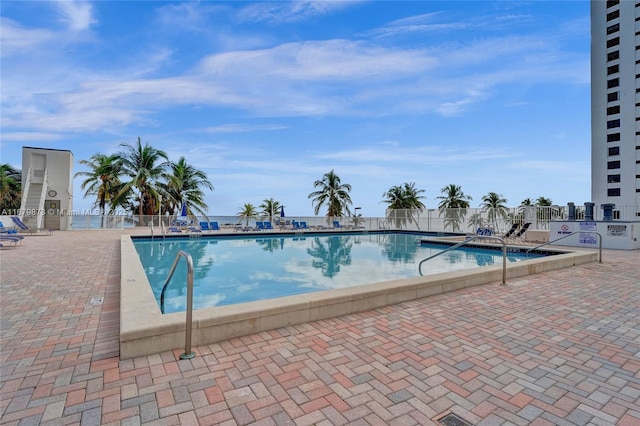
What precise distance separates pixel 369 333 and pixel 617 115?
49667 mm

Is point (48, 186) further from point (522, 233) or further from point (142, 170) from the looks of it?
point (522, 233)

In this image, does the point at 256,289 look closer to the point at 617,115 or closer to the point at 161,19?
the point at 161,19

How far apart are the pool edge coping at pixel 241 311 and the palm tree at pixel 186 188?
20857 millimetres

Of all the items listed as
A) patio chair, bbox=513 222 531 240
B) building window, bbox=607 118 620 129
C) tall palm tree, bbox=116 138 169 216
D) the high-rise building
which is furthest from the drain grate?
building window, bbox=607 118 620 129

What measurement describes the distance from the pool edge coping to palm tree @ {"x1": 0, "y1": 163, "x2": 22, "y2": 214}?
105ft

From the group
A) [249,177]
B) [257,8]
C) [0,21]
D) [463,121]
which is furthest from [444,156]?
[0,21]

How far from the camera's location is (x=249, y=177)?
3338 centimetres

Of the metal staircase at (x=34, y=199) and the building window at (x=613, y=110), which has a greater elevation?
the building window at (x=613, y=110)

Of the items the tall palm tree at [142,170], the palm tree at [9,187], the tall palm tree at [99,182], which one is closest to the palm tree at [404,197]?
the tall palm tree at [142,170]

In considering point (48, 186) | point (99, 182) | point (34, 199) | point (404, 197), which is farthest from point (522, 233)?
point (99, 182)

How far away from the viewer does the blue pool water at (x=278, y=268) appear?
6.39 m

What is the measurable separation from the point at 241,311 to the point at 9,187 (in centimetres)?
3581

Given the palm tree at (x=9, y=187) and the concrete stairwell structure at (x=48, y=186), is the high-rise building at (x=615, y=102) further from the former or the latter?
the palm tree at (x=9, y=187)

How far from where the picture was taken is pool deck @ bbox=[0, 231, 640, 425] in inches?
76.5
